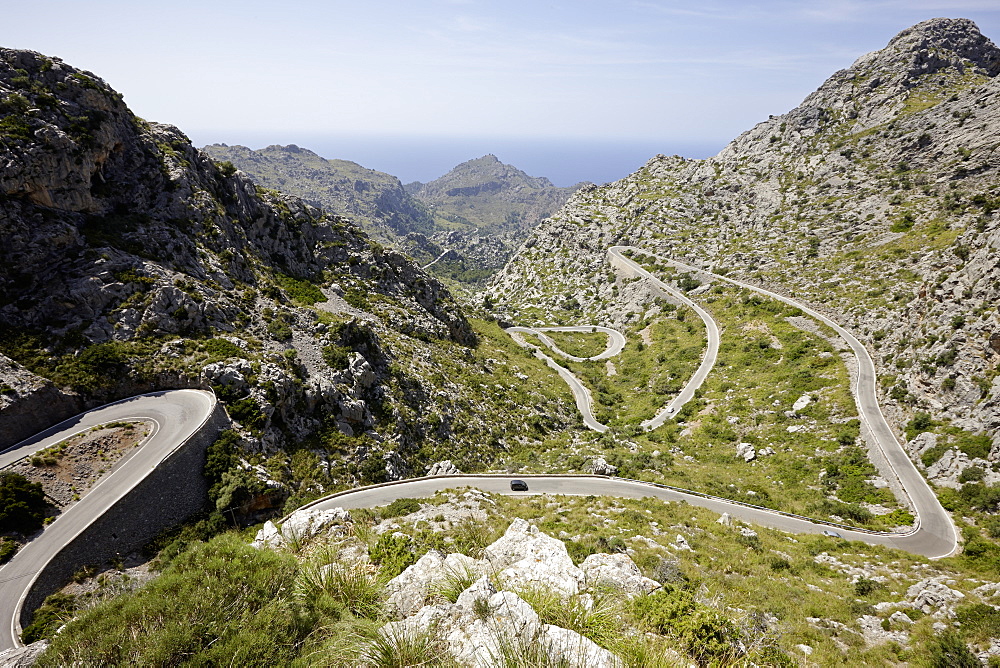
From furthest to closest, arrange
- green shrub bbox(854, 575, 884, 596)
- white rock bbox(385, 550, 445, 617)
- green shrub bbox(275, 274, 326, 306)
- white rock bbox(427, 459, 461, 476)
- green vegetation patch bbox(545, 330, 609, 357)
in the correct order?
green vegetation patch bbox(545, 330, 609, 357) < green shrub bbox(275, 274, 326, 306) < white rock bbox(427, 459, 461, 476) < green shrub bbox(854, 575, 884, 596) < white rock bbox(385, 550, 445, 617)

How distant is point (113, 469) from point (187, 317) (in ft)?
46.4

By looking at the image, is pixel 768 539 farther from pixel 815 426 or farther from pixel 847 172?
pixel 847 172

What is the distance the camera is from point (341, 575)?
10266 millimetres

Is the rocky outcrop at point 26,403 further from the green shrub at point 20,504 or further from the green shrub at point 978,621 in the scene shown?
the green shrub at point 978,621

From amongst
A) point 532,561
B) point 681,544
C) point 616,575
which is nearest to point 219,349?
point 532,561

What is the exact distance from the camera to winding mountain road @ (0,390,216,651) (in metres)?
16.7

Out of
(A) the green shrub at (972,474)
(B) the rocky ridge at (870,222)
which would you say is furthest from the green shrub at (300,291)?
A: (B) the rocky ridge at (870,222)

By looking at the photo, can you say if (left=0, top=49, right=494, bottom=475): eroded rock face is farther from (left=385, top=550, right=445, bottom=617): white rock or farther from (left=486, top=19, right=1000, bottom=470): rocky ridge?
(left=486, top=19, right=1000, bottom=470): rocky ridge

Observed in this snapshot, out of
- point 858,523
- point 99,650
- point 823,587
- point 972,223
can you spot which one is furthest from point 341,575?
point 972,223

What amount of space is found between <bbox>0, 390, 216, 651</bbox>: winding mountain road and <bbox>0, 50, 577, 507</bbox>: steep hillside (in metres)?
1.16

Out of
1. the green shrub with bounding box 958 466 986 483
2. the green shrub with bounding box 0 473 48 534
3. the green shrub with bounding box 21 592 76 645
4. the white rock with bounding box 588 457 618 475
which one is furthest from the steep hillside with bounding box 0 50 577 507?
the green shrub with bounding box 958 466 986 483

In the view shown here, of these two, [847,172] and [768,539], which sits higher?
[847,172]

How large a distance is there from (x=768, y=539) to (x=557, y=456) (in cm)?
1952

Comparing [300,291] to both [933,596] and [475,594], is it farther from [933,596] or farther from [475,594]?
[933,596]
